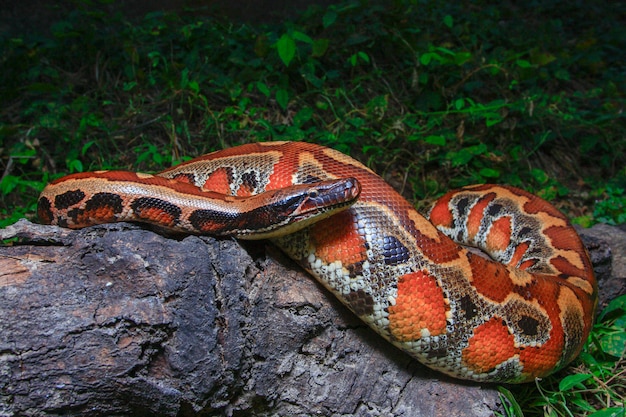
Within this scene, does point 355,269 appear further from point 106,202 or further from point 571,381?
point 571,381

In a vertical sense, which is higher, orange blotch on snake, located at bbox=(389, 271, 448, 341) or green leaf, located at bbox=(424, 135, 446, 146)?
orange blotch on snake, located at bbox=(389, 271, 448, 341)

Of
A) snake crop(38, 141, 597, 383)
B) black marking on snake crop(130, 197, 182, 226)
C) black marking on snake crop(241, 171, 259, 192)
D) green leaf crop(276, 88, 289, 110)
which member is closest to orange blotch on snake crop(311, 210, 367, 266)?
snake crop(38, 141, 597, 383)

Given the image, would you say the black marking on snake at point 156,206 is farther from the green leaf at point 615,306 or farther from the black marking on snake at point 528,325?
the green leaf at point 615,306

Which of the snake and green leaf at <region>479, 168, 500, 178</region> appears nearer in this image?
the snake

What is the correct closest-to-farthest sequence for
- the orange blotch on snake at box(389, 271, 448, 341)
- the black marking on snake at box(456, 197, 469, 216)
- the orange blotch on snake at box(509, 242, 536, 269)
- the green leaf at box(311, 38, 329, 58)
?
the orange blotch on snake at box(389, 271, 448, 341), the orange blotch on snake at box(509, 242, 536, 269), the black marking on snake at box(456, 197, 469, 216), the green leaf at box(311, 38, 329, 58)

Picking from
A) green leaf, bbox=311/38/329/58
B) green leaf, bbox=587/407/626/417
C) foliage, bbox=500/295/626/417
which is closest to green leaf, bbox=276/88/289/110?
green leaf, bbox=311/38/329/58

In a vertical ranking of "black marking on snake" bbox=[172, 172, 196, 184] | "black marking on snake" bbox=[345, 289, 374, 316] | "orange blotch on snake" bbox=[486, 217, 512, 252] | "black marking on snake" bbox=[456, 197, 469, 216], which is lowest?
"orange blotch on snake" bbox=[486, 217, 512, 252]

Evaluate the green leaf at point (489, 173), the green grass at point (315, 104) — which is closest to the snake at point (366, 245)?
the green grass at point (315, 104)

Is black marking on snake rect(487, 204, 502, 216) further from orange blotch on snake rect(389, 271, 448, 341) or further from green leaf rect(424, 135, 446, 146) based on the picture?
orange blotch on snake rect(389, 271, 448, 341)

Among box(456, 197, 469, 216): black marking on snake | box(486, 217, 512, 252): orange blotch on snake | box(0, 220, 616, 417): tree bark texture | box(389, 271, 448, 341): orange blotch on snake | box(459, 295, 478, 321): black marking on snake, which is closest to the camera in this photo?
box(0, 220, 616, 417): tree bark texture
